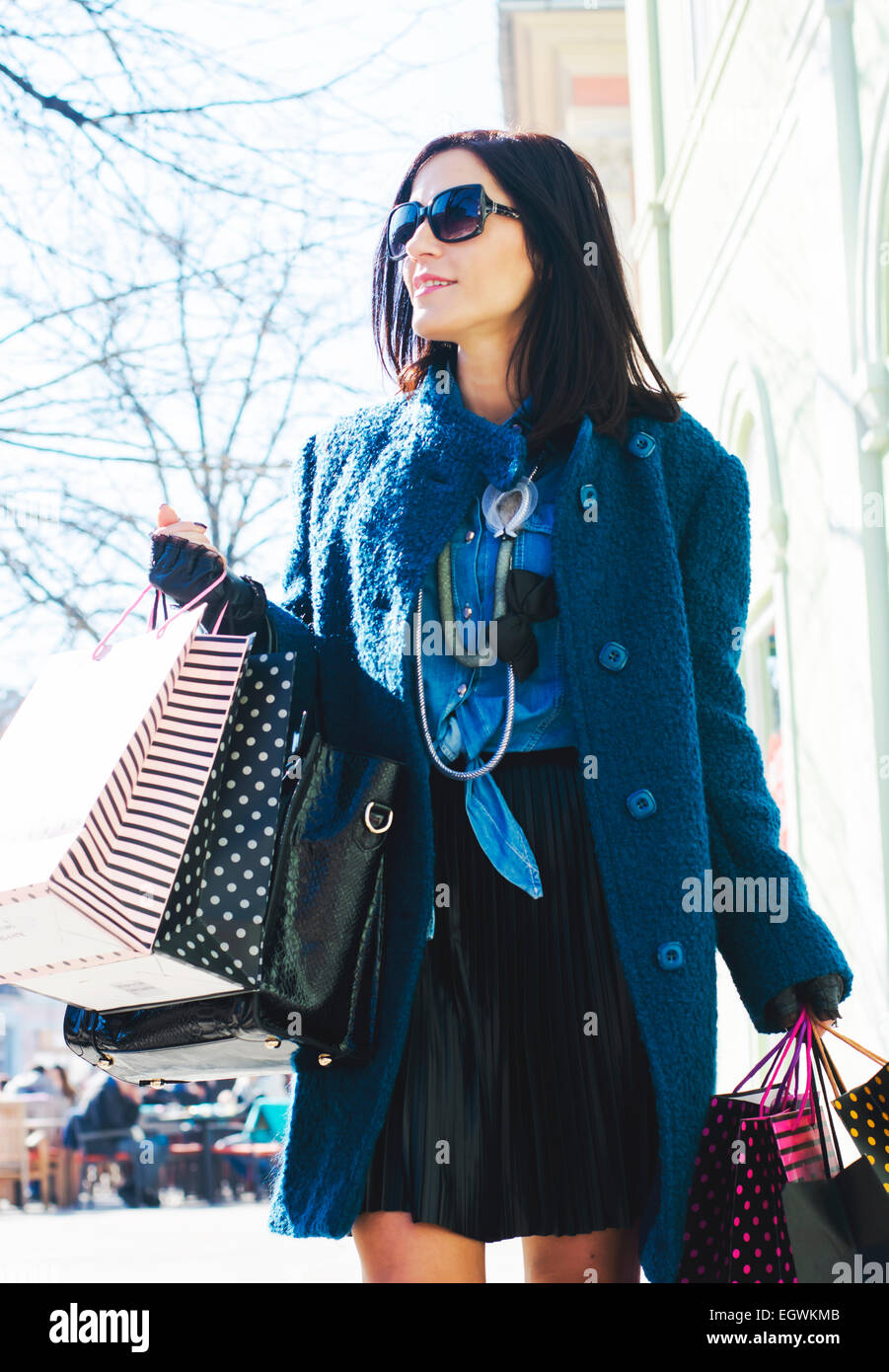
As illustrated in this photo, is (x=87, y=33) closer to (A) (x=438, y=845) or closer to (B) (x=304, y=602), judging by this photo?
(B) (x=304, y=602)

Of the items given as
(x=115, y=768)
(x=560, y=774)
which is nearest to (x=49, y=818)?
(x=115, y=768)

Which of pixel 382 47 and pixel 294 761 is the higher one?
pixel 382 47

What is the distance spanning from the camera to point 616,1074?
235cm

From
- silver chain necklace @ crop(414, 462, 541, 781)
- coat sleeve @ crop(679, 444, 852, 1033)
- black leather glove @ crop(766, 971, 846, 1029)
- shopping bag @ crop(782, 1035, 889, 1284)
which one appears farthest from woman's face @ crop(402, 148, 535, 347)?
shopping bag @ crop(782, 1035, 889, 1284)

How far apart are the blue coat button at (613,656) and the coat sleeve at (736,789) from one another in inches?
7.0

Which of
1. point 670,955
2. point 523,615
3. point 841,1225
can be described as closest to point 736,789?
point 670,955

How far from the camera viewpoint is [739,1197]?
87.5 inches

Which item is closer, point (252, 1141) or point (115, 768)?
point (115, 768)

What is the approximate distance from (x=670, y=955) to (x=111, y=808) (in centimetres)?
79

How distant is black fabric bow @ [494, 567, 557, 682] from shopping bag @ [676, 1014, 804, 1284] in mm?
643

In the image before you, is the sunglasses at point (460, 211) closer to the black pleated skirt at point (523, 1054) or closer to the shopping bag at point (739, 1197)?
the black pleated skirt at point (523, 1054)

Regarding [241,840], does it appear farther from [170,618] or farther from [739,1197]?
[739,1197]

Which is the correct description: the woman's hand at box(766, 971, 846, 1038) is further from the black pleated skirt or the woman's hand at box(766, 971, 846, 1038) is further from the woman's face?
the woman's face
